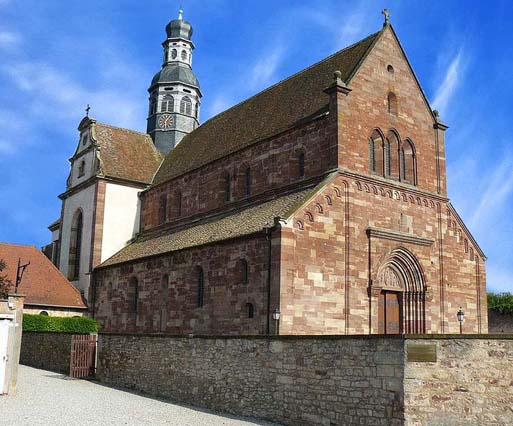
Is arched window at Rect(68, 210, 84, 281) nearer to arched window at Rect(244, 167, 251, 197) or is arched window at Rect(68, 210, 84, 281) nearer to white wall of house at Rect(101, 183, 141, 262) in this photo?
white wall of house at Rect(101, 183, 141, 262)

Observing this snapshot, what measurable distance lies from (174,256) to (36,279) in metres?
Answer: 10.9

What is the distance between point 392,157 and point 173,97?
23.0 metres

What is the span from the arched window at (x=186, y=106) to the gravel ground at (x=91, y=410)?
27.1 metres

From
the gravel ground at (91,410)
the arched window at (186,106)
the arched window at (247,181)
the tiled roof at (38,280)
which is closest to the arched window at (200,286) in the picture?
the arched window at (247,181)

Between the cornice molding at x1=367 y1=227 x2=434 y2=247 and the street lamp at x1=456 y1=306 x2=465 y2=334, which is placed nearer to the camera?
the cornice molding at x1=367 y1=227 x2=434 y2=247

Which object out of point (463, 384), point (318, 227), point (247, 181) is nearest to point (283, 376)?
point (463, 384)

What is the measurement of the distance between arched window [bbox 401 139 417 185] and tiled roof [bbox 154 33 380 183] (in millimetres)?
4199

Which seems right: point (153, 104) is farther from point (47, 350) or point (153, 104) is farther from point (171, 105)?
point (47, 350)

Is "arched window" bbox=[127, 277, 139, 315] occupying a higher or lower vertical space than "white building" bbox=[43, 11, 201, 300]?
lower

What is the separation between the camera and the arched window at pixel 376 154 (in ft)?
88.7

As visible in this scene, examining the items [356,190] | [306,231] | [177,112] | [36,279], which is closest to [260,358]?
[306,231]

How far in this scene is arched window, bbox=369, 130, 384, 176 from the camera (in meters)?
27.0

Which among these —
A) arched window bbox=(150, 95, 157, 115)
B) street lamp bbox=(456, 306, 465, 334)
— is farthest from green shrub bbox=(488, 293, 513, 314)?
arched window bbox=(150, 95, 157, 115)

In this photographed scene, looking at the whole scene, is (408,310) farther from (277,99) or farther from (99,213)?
(99,213)
